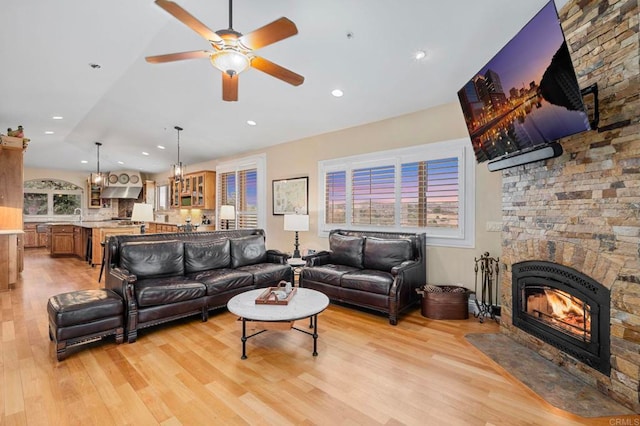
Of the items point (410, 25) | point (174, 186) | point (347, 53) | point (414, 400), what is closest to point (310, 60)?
point (347, 53)

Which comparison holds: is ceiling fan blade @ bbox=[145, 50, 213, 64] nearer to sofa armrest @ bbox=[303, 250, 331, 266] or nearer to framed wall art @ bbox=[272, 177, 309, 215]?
sofa armrest @ bbox=[303, 250, 331, 266]

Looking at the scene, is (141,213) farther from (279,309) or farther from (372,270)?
(372,270)

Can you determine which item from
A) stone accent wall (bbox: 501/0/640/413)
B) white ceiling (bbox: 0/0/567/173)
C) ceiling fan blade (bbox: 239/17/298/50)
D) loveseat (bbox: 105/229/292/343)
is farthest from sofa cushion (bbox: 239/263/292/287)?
stone accent wall (bbox: 501/0/640/413)

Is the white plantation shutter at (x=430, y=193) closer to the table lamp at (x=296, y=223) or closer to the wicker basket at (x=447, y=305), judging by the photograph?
the wicker basket at (x=447, y=305)

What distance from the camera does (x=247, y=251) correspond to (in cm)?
464

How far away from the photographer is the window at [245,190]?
22.2 feet

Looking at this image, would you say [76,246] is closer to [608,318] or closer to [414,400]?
[414,400]

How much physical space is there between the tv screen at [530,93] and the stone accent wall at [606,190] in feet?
1.11

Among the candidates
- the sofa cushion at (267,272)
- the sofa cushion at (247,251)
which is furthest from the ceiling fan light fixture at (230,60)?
the sofa cushion at (247,251)

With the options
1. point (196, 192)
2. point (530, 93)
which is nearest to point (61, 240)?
point (196, 192)

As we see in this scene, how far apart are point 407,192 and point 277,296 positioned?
264cm

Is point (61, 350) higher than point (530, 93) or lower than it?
lower

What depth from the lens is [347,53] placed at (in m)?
3.37

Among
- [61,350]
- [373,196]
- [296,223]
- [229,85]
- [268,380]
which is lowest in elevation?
[268,380]
